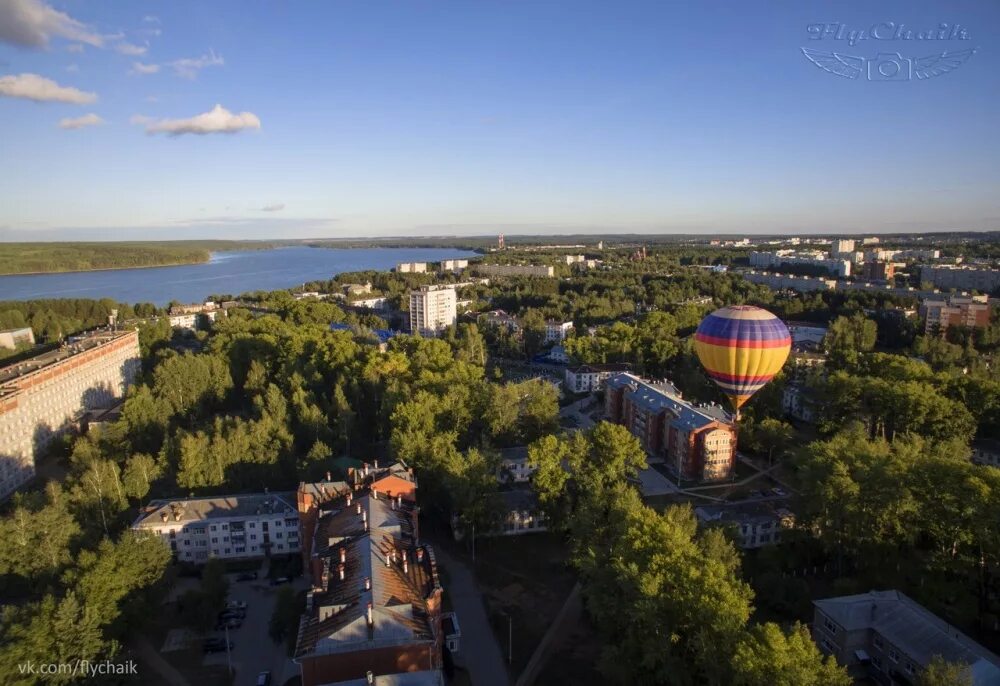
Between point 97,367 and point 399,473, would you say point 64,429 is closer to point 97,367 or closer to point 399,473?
point 97,367

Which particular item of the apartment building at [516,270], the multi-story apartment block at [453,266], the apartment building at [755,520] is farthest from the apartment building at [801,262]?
the apartment building at [755,520]

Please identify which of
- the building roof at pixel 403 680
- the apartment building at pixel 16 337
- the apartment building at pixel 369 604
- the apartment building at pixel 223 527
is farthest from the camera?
the apartment building at pixel 16 337

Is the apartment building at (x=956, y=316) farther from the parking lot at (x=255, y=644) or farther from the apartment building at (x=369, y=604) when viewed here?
the parking lot at (x=255, y=644)

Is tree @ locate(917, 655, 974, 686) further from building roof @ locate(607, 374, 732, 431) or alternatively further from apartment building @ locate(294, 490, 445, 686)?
building roof @ locate(607, 374, 732, 431)

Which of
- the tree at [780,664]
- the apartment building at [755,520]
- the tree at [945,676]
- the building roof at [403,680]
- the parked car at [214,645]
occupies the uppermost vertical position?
the tree at [780,664]

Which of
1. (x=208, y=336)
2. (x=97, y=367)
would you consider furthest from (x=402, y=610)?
(x=208, y=336)

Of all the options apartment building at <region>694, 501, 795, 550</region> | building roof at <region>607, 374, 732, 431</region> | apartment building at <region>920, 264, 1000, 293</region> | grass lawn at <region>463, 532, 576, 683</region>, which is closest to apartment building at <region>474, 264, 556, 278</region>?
apartment building at <region>920, 264, 1000, 293</region>

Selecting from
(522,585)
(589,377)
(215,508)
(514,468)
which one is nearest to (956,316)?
(589,377)
